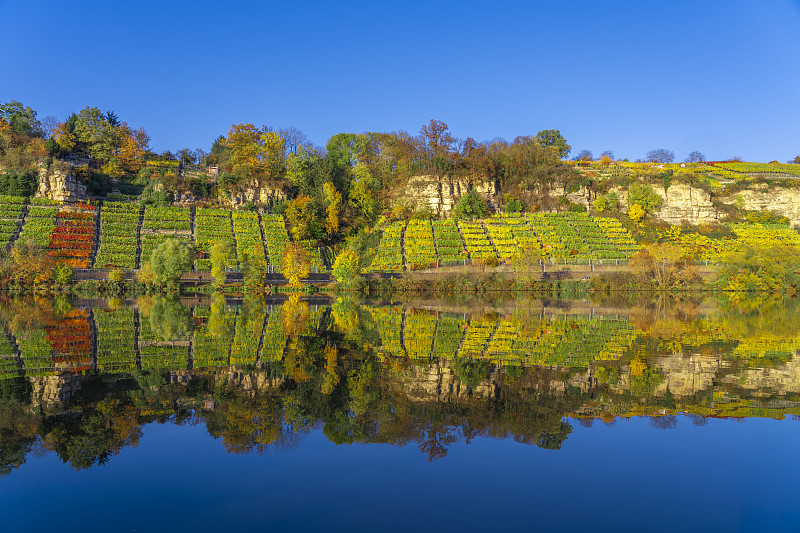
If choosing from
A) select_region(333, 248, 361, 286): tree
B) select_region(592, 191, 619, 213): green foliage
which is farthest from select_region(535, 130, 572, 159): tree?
select_region(333, 248, 361, 286): tree

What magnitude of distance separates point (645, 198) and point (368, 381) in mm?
64192

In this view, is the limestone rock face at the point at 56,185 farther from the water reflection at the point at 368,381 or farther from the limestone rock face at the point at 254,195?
the water reflection at the point at 368,381

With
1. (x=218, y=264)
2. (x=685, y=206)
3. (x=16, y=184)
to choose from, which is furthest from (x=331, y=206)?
(x=685, y=206)

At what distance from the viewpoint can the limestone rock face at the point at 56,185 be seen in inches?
2095

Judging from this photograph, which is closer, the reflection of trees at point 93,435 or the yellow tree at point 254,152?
the reflection of trees at point 93,435

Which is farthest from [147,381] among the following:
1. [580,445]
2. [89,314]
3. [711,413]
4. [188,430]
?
[89,314]

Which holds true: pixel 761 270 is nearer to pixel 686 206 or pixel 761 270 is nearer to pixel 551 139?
pixel 686 206

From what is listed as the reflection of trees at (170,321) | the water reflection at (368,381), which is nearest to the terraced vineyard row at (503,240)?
the reflection of trees at (170,321)

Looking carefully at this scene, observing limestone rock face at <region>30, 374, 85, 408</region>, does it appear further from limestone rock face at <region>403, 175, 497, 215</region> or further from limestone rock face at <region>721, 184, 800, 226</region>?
limestone rock face at <region>721, 184, 800, 226</region>

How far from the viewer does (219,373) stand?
10773mm

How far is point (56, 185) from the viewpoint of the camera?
175 feet

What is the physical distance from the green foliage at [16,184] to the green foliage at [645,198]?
6895cm

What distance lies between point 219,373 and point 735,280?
1996 inches

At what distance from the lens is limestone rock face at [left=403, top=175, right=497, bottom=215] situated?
2606 inches
